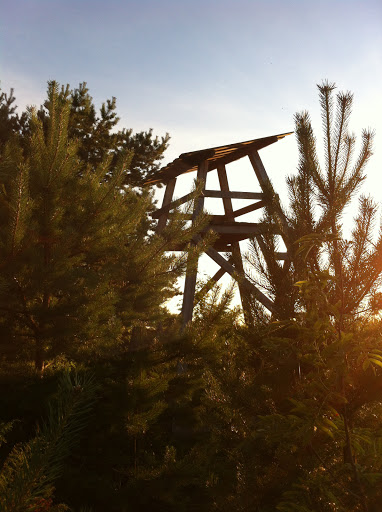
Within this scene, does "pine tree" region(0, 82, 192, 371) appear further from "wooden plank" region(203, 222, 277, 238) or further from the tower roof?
the tower roof

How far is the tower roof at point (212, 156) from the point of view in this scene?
9.09 meters

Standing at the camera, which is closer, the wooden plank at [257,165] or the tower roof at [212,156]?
the tower roof at [212,156]

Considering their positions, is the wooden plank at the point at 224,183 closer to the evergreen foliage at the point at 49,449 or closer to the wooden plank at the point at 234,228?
the wooden plank at the point at 234,228

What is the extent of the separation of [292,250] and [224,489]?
2.01 metres

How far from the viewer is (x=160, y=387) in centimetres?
525

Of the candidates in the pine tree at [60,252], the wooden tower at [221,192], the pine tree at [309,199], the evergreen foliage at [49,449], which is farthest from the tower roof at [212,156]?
the evergreen foliage at [49,449]

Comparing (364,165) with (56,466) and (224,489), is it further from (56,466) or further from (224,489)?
(56,466)

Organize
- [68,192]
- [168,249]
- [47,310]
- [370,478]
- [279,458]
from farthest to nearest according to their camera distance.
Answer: [168,249] < [68,192] < [47,310] < [279,458] < [370,478]

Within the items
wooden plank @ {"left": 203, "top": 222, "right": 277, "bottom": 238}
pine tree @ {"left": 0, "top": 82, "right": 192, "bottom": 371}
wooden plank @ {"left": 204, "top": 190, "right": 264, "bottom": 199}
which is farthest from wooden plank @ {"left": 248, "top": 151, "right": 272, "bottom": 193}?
pine tree @ {"left": 0, "top": 82, "right": 192, "bottom": 371}

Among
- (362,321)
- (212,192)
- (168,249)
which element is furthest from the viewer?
(212,192)

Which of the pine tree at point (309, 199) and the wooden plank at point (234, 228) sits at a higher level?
the wooden plank at point (234, 228)

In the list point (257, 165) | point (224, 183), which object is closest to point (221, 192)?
point (257, 165)

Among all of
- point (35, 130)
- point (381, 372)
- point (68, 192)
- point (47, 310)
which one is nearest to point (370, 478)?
point (381, 372)

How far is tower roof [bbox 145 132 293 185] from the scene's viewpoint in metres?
9.09
